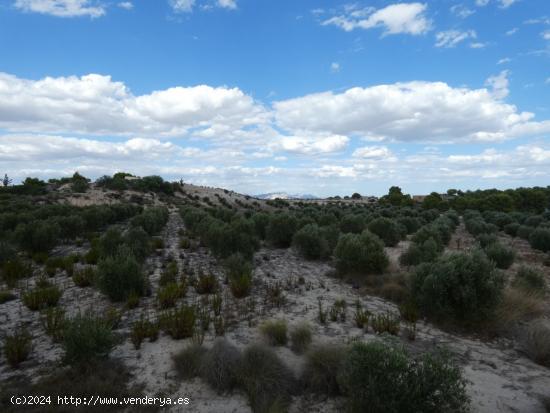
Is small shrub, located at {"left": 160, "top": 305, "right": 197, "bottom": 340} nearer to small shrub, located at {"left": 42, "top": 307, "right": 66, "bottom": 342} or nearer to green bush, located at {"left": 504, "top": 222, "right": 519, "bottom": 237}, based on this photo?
small shrub, located at {"left": 42, "top": 307, "right": 66, "bottom": 342}

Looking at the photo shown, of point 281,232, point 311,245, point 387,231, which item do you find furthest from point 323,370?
point 387,231

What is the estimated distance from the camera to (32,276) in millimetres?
11719

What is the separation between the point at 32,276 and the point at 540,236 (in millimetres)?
24175

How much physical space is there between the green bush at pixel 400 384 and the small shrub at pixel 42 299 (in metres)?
7.69

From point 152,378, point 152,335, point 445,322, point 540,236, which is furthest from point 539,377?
point 540,236

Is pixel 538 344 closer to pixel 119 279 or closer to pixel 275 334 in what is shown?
pixel 275 334

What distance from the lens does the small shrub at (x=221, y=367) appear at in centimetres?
531

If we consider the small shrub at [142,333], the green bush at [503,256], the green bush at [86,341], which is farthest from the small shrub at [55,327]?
the green bush at [503,256]

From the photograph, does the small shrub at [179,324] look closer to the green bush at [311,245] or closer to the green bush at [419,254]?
the green bush at [311,245]

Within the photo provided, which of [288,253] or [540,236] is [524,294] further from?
[540,236]

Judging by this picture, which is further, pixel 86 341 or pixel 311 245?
pixel 311 245

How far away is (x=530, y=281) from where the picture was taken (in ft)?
36.0

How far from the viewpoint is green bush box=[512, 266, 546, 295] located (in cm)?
1052

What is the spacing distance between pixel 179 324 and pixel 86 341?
176 centimetres
